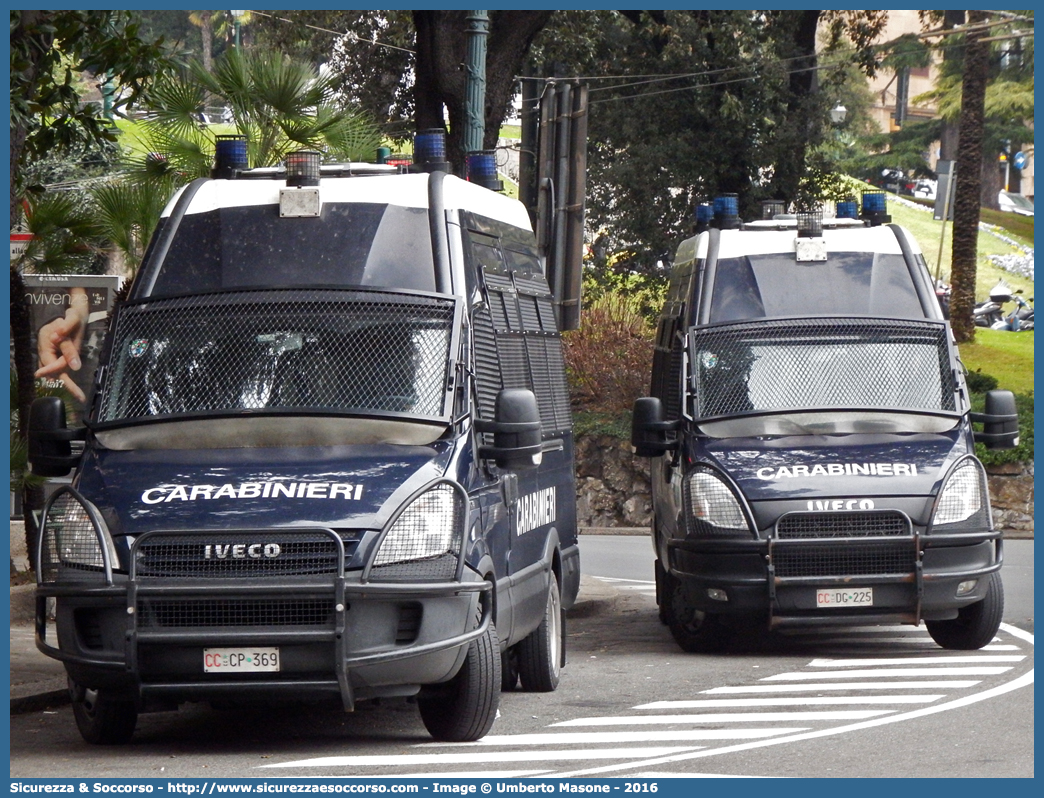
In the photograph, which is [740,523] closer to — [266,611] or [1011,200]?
[266,611]

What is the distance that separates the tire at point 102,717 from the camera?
28.3 feet

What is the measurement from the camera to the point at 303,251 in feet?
31.4

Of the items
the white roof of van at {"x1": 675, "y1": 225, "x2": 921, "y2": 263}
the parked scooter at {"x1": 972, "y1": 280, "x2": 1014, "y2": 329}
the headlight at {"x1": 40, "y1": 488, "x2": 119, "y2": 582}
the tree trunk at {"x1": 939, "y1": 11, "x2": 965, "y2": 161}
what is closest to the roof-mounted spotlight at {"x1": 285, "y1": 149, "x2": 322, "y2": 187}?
the headlight at {"x1": 40, "y1": 488, "x2": 119, "y2": 582}

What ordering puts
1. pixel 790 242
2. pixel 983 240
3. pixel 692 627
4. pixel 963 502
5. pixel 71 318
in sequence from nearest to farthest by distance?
pixel 963 502 < pixel 692 627 < pixel 790 242 < pixel 71 318 < pixel 983 240

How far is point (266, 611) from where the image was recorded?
7828mm

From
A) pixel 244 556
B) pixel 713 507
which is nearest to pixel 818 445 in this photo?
pixel 713 507

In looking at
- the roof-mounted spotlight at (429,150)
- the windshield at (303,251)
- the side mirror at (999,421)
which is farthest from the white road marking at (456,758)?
the side mirror at (999,421)

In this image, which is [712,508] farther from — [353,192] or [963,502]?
[353,192]

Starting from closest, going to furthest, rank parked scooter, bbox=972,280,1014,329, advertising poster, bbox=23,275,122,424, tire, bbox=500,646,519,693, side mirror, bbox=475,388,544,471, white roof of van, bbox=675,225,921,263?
1. side mirror, bbox=475,388,544,471
2. tire, bbox=500,646,519,693
3. white roof of van, bbox=675,225,921,263
4. advertising poster, bbox=23,275,122,424
5. parked scooter, bbox=972,280,1014,329

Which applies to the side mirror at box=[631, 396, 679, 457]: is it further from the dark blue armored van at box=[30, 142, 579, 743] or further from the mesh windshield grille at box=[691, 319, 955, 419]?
the dark blue armored van at box=[30, 142, 579, 743]

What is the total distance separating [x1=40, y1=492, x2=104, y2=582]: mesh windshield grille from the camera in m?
8.05

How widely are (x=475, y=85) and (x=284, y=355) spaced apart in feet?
21.5

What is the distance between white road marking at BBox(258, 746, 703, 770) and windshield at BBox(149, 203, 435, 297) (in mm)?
2517

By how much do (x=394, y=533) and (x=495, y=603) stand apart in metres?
0.92
